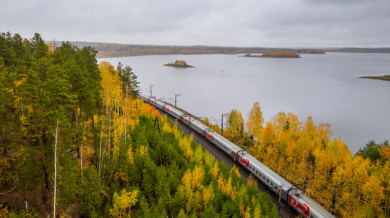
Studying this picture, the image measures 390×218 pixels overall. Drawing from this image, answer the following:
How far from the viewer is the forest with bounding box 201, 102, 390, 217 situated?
2552cm

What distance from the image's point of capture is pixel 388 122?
210 feet

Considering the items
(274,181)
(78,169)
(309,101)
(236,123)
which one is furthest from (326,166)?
(309,101)

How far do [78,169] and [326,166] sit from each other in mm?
31096

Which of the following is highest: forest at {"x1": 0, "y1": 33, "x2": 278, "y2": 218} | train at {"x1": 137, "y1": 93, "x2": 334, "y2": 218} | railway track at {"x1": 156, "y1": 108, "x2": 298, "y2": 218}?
forest at {"x1": 0, "y1": 33, "x2": 278, "y2": 218}

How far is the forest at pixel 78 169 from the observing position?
15078 millimetres

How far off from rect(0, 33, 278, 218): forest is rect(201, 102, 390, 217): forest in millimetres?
10948

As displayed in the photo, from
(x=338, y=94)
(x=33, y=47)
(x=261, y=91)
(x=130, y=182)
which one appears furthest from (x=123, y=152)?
(x=338, y=94)

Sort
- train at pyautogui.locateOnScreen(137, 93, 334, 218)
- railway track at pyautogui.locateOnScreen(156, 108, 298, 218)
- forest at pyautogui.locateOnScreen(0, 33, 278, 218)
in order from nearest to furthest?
forest at pyautogui.locateOnScreen(0, 33, 278, 218) → train at pyautogui.locateOnScreen(137, 93, 334, 218) → railway track at pyautogui.locateOnScreen(156, 108, 298, 218)

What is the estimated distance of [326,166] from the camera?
105 ft

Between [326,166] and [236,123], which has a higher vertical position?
[236,123]

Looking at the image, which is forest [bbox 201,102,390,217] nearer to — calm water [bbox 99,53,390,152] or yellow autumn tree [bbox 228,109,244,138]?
yellow autumn tree [bbox 228,109,244,138]

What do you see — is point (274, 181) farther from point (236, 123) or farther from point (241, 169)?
point (236, 123)

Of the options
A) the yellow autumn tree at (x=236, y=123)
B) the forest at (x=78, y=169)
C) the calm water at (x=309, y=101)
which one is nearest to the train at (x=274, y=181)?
the forest at (x=78, y=169)

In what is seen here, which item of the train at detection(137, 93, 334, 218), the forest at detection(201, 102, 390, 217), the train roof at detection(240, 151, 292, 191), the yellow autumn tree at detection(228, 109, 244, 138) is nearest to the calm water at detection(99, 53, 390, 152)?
the yellow autumn tree at detection(228, 109, 244, 138)
